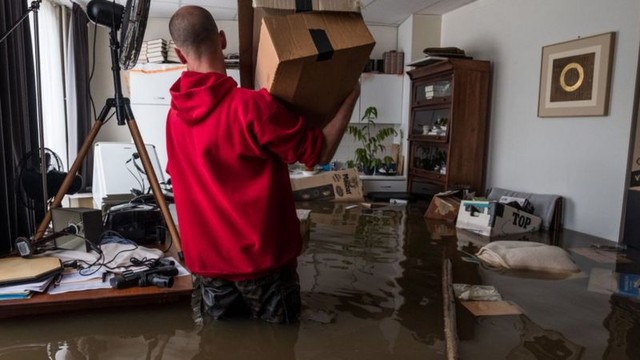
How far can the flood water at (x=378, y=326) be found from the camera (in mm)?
1542

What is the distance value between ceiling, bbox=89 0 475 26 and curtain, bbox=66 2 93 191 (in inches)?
26.6

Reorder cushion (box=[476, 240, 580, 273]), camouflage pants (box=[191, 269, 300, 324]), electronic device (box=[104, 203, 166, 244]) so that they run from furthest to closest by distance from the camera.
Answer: cushion (box=[476, 240, 580, 273]) < electronic device (box=[104, 203, 166, 244]) < camouflage pants (box=[191, 269, 300, 324])

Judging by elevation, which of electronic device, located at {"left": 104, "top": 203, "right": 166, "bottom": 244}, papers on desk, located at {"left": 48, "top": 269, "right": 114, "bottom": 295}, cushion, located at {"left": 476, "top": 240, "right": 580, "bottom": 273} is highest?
electronic device, located at {"left": 104, "top": 203, "right": 166, "bottom": 244}

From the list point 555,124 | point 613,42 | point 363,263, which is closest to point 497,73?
point 555,124

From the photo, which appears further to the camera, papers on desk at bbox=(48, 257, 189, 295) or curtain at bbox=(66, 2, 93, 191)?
curtain at bbox=(66, 2, 93, 191)

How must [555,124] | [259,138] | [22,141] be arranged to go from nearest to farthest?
1. [259,138]
2. [22,141]
3. [555,124]

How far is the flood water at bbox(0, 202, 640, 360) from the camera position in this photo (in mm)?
1542

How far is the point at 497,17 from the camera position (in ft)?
13.1

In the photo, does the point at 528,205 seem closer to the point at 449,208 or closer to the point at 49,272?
the point at 449,208

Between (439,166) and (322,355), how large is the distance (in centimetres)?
325

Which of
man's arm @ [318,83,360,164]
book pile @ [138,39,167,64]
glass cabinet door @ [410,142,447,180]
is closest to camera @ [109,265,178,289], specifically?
man's arm @ [318,83,360,164]

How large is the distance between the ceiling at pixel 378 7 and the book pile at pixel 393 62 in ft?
1.30

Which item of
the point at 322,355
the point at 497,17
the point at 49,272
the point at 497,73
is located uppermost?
the point at 497,17

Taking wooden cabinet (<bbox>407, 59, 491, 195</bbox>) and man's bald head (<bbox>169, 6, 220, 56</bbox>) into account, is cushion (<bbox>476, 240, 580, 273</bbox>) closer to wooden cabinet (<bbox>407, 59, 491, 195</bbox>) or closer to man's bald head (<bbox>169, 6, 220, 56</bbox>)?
wooden cabinet (<bbox>407, 59, 491, 195</bbox>)
